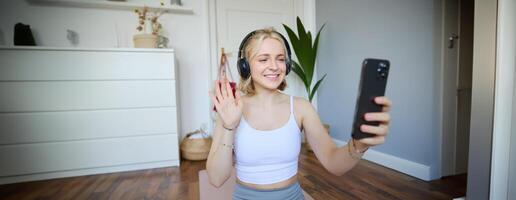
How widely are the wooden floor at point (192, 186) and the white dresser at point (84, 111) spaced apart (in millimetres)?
151

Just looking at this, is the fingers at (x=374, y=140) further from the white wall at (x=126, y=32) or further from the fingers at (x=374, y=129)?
the white wall at (x=126, y=32)

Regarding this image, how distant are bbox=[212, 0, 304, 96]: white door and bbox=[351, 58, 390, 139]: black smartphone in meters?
2.44

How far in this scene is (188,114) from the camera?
295 centimetres

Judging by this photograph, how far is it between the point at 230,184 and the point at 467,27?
6.76 feet

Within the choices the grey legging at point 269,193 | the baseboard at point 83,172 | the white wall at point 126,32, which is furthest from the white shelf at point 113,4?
the grey legging at point 269,193

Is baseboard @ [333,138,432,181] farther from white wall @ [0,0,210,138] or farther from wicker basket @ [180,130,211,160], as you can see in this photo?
white wall @ [0,0,210,138]

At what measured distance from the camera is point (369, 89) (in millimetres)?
518

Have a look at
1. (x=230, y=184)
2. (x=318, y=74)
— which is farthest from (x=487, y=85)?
(x=318, y=74)

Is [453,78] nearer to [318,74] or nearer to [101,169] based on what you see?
[318,74]

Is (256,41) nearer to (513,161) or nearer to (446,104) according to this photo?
(513,161)

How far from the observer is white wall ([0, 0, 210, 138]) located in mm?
2400

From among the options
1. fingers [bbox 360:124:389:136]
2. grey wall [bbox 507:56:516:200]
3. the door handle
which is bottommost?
grey wall [bbox 507:56:516:200]

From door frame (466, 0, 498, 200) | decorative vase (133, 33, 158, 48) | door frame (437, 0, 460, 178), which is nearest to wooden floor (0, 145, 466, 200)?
door frame (437, 0, 460, 178)

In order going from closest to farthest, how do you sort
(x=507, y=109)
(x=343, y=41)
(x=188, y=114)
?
1. (x=507, y=109)
2. (x=343, y=41)
3. (x=188, y=114)
